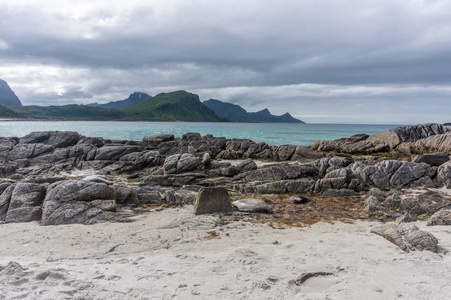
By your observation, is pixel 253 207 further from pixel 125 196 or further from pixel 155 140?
pixel 155 140

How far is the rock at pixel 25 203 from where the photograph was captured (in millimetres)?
10398

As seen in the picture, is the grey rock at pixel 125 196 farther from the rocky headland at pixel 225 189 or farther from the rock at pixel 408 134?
the rock at pixel 408 134

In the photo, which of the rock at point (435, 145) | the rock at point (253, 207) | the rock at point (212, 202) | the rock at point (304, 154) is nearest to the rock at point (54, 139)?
the rock at point (304, 154)

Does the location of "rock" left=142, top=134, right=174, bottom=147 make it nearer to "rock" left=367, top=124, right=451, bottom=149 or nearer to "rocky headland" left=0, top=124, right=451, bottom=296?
"rocky headland" left=0, top=124, right=451, bottom=296

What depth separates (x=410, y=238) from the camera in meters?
7.36

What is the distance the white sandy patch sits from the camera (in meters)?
5.12

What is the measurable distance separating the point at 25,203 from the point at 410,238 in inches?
536

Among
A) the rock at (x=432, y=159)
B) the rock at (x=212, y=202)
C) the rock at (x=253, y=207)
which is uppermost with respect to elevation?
the rock at (x=432, y=159)

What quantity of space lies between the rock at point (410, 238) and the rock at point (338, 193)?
283 inches

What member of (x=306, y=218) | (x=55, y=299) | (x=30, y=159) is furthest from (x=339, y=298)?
(x=30, y=159)

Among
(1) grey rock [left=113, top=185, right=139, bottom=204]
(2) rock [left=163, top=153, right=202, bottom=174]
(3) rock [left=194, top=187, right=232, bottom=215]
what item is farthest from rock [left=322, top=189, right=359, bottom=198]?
(1) grey rock [left=113, top=185, right=139, bottom=204]

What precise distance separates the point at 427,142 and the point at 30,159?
44.6m

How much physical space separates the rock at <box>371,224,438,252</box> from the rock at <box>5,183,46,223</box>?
40.5 ft

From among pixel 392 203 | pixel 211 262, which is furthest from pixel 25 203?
pixel 392 203
